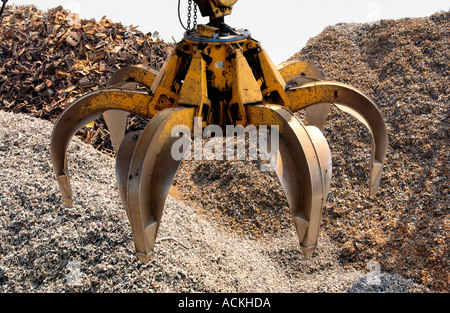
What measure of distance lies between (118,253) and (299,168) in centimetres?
248

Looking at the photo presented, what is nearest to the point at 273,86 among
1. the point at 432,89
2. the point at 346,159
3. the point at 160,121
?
the point at 160,121

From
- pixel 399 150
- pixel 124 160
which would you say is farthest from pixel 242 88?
pixel 399 150

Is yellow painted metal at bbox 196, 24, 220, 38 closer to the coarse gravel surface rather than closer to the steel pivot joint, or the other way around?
the steel pivot joint

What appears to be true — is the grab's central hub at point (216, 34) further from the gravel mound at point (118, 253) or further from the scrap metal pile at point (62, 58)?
the scrap metal pile at point (62, 58)

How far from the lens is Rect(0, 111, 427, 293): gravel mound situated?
15.3ft

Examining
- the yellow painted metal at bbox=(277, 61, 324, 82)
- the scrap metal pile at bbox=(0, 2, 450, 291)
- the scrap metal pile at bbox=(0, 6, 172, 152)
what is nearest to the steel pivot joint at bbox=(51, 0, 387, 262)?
the yellow painted metal at bbox=(277, 61, 324, 82)

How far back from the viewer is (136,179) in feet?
9.59

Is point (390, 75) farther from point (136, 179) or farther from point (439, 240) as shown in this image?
point (136, 179)

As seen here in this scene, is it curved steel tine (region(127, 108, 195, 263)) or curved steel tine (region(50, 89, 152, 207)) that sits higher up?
curved steel tine (region(50, 89, 152, 207))

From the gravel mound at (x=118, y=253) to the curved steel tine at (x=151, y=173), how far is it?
166 cm

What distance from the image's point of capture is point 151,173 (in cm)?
305

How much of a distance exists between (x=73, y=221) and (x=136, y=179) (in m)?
2.62

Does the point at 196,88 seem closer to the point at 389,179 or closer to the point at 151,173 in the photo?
the point at 151,173

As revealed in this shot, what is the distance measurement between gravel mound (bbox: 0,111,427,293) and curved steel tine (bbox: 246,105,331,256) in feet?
5.77
